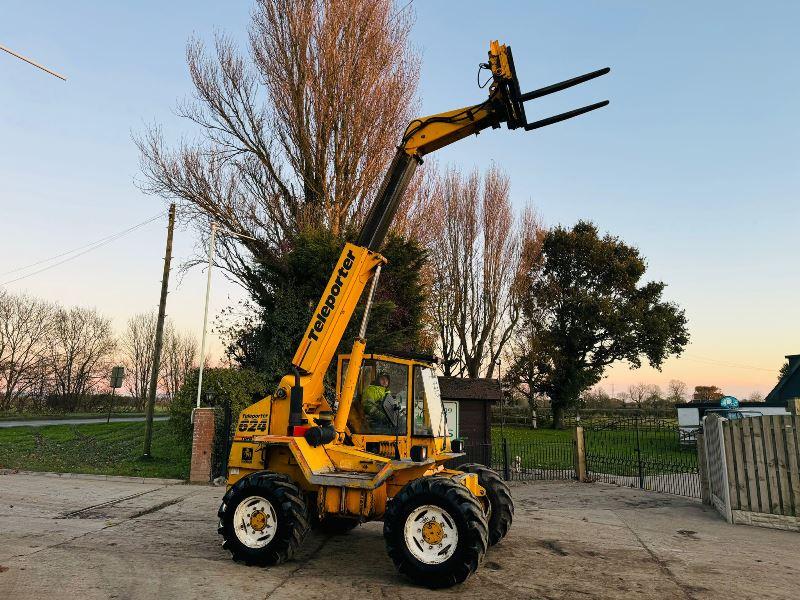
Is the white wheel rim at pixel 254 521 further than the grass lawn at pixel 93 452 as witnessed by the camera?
No

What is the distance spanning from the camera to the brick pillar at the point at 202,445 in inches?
481

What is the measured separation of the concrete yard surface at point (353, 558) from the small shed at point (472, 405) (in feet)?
15.9

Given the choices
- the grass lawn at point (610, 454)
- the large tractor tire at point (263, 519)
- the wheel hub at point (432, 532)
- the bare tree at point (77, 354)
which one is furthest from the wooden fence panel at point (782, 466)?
the bare tree at point (77, 354)

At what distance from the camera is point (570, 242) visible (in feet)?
113

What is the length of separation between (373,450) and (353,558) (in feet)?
4.14

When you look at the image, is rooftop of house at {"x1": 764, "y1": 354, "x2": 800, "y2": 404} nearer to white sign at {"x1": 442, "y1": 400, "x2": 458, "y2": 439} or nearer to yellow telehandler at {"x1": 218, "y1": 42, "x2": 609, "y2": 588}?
white sign at {"x1": 442, "y1": 400, "x2": 458, "y2": 439}

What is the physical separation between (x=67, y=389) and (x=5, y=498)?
39292 mm

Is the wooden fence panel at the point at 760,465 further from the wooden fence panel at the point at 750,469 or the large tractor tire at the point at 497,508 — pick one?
the large tractor tire at the point at 497,508

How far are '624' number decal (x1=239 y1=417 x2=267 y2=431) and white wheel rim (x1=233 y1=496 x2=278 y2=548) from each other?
96 centimetres

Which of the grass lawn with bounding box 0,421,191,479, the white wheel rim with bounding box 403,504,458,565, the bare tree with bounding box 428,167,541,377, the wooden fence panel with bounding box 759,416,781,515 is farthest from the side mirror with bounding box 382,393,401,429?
the bare tree with bounding box 428,167,541,377

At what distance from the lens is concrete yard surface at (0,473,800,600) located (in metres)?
5.26

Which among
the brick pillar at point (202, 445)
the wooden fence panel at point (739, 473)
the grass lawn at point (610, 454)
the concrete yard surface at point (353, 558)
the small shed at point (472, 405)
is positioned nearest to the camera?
the concrete yard surface at point (353, 558)

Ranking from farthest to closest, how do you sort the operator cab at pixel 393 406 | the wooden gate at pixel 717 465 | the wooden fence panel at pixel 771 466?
the wooden gate at pixel 717 465, the wooden fence panel at pixel 771 466, the operator cab at pixel 393 406

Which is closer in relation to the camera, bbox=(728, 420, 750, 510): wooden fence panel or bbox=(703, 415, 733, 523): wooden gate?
bbox=(728, 420, 750, 510): wooden fence panel
